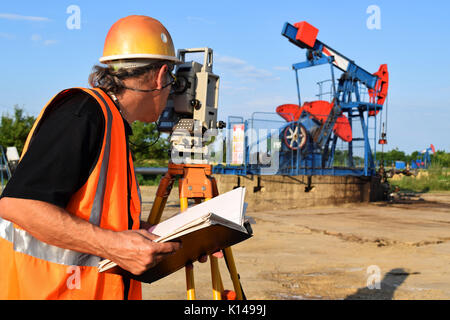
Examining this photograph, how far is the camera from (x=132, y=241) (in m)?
1.21

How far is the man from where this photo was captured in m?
1.15

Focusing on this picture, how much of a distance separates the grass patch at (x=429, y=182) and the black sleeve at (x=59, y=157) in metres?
25.0

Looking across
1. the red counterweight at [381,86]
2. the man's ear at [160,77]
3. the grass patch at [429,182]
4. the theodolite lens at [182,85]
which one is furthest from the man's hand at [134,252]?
the grass patch at [429,182]

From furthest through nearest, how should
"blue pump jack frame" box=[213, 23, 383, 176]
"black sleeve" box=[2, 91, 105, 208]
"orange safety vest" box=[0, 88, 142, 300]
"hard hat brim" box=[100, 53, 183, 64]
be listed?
1. "blue pump jack frame" box=[213, 23, 383, 176]
2. "hard hat brim" box=[100, 53, 183, 64]
3. "orange safety vest" box=[0, 88, 142, 300]
4. "black sleeve" box=[2, 91, 105, 208]

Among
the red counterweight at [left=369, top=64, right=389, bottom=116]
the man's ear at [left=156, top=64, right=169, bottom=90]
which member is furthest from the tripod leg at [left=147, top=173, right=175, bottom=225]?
the red counterweight at [left=369, top=64, right=389, bottom=116]

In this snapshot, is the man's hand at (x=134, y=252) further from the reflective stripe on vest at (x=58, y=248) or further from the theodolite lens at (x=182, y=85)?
the theodolite lens at (x=182, y=85)

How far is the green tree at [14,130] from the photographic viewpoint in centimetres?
2506

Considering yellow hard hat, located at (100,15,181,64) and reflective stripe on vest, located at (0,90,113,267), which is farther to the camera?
yellow hard hat, located at (100,15,181,64)

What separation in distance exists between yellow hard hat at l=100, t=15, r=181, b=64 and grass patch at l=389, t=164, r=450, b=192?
2465 cm

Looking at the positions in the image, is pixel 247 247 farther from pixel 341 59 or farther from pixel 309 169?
pixel 341 59

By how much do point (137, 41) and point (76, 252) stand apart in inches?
31.3

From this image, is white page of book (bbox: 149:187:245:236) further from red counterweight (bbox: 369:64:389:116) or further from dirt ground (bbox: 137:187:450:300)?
red counterweight (bbox: 369:64:389:116)

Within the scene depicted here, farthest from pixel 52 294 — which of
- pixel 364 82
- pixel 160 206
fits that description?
pixel 364 82
